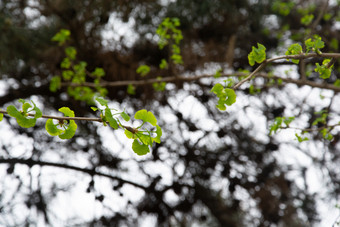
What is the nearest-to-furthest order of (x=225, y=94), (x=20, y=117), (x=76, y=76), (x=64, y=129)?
(x=20, y=117)
(x=64, y=129)
(x=225, y=94)
(x=76, y=76)

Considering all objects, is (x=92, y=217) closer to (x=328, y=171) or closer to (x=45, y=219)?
(x=45, y=219)

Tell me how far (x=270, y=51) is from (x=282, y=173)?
4.45 feet

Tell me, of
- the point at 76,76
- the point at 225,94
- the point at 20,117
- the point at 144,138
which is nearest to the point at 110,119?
the point at 144,138

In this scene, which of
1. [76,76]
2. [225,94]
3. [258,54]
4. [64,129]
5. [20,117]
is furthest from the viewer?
[76,76]

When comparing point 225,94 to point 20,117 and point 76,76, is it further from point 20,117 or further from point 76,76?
point 76,76

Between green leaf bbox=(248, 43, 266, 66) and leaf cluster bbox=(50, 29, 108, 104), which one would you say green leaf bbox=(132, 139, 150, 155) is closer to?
green leaf bbox=(248, 43, 266, 66)

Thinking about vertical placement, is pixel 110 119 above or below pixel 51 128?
above

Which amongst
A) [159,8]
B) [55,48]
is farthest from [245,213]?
[55,48]

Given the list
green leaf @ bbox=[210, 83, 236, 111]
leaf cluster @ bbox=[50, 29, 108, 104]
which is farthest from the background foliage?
green leaf @ bbox=[210, 83, 236, 111]

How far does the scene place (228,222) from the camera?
2975mm

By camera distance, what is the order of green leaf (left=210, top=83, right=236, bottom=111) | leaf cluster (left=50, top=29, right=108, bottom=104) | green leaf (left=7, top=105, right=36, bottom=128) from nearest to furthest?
green leaf (left=7, top=105, right=36, bottom=128)
green leaf (left=210, top=83, right=236, bottom=111)
leaf cluster (left=50, top=29, right=108, bottom=104)

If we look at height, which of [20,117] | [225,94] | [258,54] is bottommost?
[20,117]

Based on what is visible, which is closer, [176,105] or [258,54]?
[258,54]

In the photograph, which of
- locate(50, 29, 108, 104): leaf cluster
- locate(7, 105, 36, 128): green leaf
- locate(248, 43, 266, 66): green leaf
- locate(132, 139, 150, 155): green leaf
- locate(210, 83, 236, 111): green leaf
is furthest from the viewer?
locate(50, 29, 108, 104): leaf cluster
